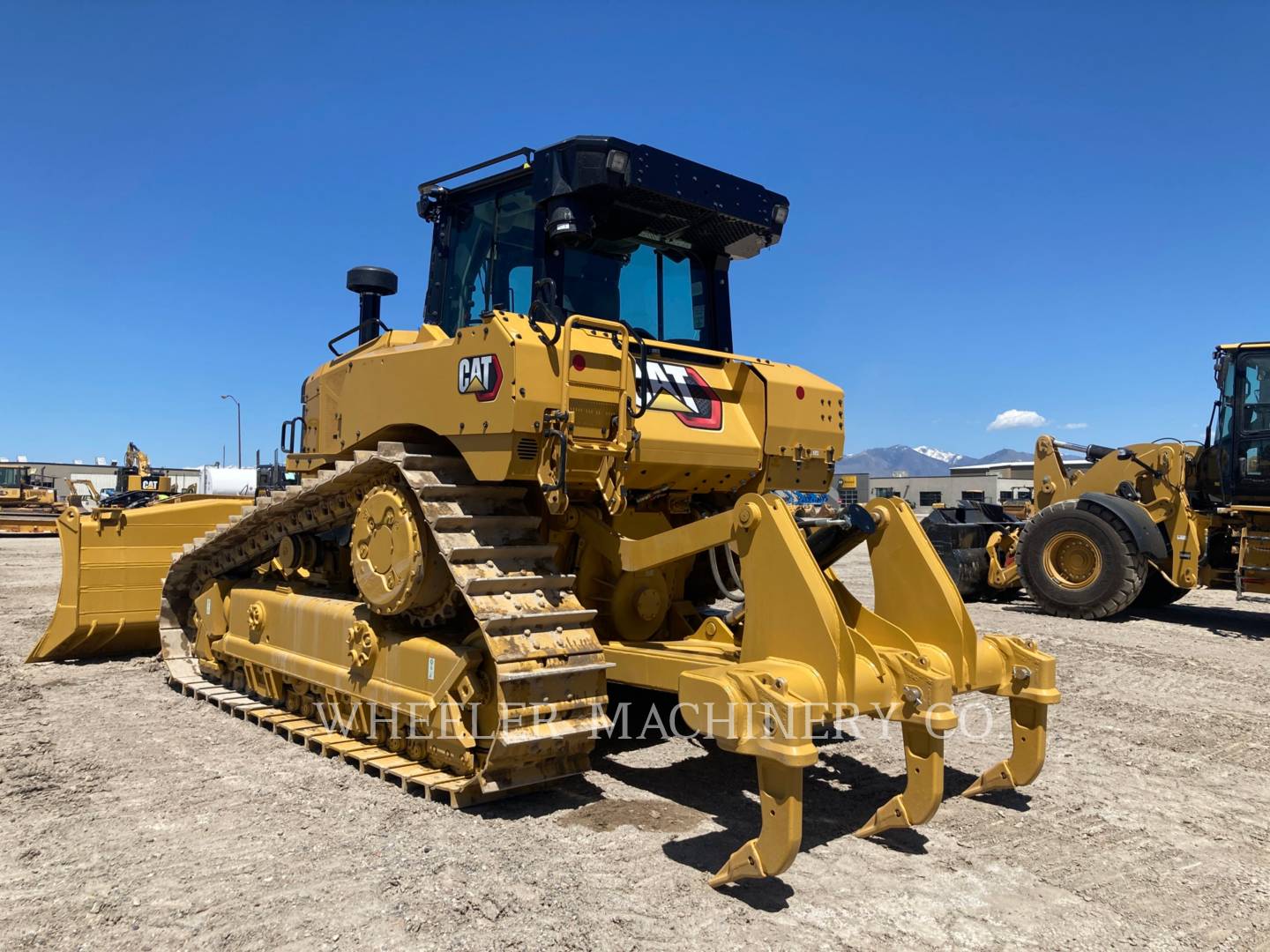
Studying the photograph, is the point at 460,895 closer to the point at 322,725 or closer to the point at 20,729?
the point at 322,725

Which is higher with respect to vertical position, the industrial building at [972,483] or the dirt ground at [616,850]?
the industrial building at [972,483]

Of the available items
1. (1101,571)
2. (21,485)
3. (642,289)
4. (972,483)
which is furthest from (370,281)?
(972,483)

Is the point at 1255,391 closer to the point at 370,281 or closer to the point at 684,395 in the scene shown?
the point at 684,395

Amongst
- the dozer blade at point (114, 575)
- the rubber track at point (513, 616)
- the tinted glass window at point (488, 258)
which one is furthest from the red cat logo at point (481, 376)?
the dozer blade at point (114, 575)

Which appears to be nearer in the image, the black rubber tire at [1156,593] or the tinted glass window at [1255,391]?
the tinted glass window at [1255,391]

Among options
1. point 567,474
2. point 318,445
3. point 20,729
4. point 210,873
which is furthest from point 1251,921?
point 20,729

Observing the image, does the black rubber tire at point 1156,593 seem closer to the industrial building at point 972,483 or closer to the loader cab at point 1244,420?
the loader cab at point 1244,420

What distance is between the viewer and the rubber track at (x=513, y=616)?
179 inches

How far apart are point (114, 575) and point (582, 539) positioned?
5.43 metres

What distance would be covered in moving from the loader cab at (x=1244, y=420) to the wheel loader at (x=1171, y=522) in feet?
0.04

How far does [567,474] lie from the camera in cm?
499

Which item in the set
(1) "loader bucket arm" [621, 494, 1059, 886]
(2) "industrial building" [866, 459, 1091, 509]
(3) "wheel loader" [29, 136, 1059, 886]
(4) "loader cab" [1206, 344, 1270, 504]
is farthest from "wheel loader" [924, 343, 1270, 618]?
(2) "industrial building" [866, 459, 1091, 509]

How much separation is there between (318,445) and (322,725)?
2.03 metres

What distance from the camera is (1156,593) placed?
13742mm
